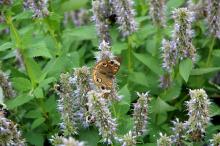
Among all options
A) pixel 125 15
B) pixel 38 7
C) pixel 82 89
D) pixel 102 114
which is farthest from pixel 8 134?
pixel 125 15

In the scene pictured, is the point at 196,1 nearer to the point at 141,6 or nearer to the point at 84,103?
the point at 141,6

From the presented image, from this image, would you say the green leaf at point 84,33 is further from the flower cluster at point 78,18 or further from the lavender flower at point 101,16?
the flower cluster at point 78,18

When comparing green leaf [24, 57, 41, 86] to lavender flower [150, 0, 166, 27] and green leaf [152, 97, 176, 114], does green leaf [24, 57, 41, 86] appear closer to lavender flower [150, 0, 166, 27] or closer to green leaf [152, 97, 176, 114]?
green leaf [152, 97, 176, 114]

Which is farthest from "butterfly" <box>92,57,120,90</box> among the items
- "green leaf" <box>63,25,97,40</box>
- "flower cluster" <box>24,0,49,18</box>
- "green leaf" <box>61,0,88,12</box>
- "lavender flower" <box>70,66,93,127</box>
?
"green leaf" <box>61,0,88,12</box>

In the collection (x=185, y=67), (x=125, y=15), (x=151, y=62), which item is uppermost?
(x=125, y=15)

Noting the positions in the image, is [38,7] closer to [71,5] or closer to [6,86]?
[6,86]

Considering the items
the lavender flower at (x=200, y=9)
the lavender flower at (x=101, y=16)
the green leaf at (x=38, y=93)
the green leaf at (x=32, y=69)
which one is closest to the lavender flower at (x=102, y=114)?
the green leaf at (x=38, y=93)

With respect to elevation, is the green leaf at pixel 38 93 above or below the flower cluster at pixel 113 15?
below
